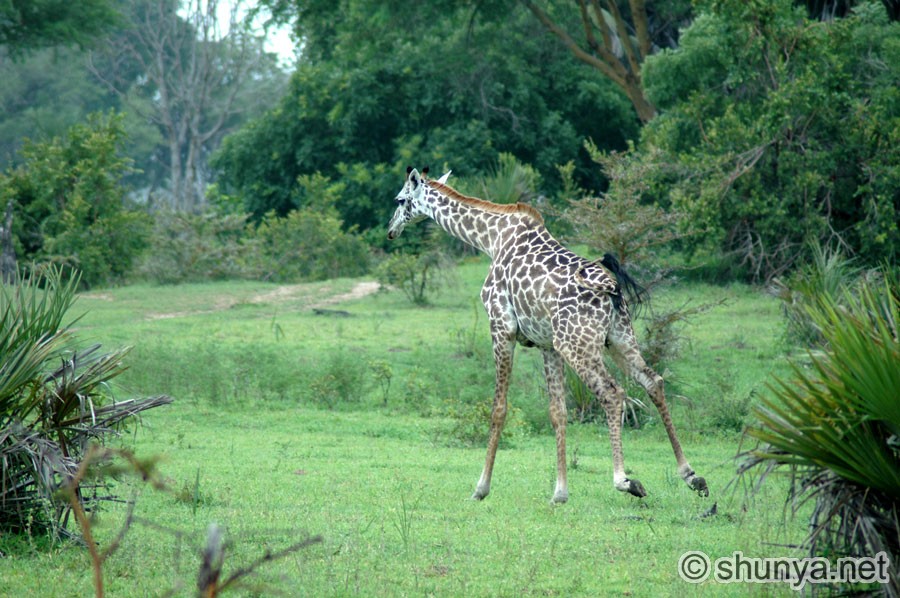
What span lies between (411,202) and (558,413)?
107 inches

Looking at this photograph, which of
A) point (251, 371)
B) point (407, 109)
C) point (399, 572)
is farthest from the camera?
point (407, 109)

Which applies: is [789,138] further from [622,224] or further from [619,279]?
[619,279]

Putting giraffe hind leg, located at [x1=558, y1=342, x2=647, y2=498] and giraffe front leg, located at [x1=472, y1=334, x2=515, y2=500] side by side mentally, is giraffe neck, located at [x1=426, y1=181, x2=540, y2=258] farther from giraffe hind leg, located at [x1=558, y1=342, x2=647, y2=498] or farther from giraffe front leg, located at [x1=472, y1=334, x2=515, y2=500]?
giraffe hind leg, located at [x1=558, y1=342, x2=647, y2=498]

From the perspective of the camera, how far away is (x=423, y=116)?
32.1 metres

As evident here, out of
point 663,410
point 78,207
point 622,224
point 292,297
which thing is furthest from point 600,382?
point 78,207

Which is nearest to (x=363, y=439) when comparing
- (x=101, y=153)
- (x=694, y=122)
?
(x=694, y=122)

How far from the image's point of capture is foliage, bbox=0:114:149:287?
23359 mm

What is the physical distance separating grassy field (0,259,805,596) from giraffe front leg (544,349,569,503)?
8.0 inches

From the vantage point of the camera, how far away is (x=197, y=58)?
49469 mm

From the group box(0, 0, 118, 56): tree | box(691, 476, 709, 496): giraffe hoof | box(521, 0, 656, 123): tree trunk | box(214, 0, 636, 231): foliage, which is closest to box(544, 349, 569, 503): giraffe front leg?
box(691, 476, 709, 496): giraffe hoof

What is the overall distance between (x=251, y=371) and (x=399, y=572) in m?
8.24

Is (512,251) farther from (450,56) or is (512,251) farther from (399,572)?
(450,56)

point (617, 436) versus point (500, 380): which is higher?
point (500, 380)

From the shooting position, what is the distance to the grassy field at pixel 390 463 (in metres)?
6.00
